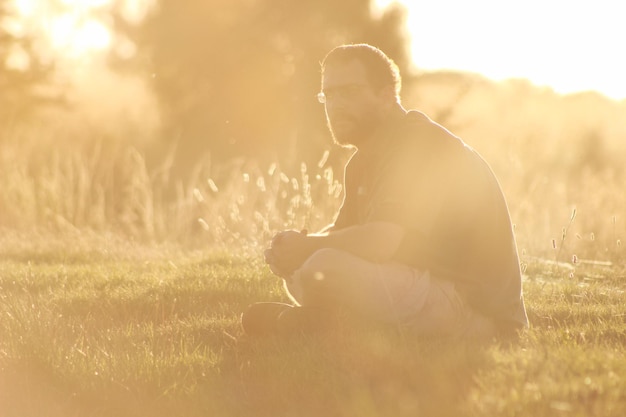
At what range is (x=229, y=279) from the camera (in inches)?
295

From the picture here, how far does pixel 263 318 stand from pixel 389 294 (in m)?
0.84

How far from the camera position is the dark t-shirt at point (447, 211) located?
15.7 ft

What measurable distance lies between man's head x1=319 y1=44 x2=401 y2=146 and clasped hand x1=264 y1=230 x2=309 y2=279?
691 millimetres

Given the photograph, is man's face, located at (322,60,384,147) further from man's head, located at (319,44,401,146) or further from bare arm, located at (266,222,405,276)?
bare arm, located at (266,222,405,276)

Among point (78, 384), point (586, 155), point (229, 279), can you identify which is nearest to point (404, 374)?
point (78, 384)

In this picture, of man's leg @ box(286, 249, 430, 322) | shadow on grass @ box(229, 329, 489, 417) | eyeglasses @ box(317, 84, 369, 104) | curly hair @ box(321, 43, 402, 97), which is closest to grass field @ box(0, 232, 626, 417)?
shadow on grass @ box(229, 329, 489, 417)

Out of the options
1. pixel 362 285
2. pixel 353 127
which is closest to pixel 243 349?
pixel 362 285

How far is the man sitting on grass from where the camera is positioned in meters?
4.80

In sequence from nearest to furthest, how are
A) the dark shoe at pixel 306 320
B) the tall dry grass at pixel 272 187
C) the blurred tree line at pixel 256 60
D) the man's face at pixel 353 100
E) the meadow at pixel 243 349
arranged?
the meadow at pixel 243 349 → the dark shoe at pixel 306 320 → the man's face at pixel 353 100 → the tall dry grass at pixel 272 187 → the blurred tree line at pixel 256 60

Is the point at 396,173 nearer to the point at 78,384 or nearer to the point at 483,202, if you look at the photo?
the point at 483,202

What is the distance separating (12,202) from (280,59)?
7.74m

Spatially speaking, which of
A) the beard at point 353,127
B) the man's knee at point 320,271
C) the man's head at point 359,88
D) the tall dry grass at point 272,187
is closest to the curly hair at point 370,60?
the man's head at point 359,88

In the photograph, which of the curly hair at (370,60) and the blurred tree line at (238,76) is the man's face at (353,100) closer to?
the curly hair at (370,60)

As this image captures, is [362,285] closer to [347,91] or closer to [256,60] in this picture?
[347,91]
